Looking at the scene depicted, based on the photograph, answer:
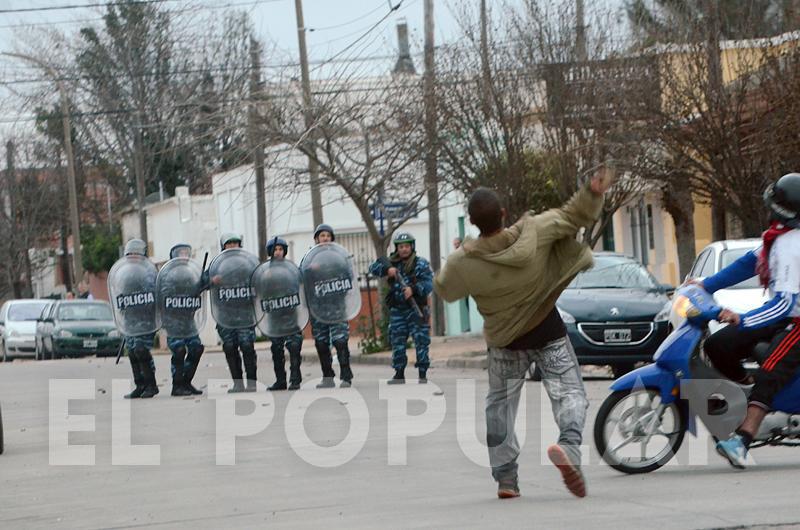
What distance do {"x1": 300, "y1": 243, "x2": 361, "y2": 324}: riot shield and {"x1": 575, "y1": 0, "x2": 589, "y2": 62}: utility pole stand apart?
7.87 m

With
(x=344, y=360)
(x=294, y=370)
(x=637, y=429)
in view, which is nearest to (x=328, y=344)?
(x=344, y=360)

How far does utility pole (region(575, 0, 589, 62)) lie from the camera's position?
26.3 m

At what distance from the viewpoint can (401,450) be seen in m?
11.9

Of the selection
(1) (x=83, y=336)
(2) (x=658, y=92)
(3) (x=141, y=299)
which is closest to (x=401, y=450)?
(3) (x=141, y=299)

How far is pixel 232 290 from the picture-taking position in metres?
20.0

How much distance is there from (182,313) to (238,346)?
0.81 metres

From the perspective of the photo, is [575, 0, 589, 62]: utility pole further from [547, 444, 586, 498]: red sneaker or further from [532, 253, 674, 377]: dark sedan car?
[547, 444, 586, 498]: red sneaker

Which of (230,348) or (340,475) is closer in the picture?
(340,475)

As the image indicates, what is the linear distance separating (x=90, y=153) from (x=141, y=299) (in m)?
41.7

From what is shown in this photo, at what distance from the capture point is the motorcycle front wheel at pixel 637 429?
9.78 metres

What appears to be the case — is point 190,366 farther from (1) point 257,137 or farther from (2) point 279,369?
(1) point 257,137

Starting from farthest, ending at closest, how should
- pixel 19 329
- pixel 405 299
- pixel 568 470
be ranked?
pixel 19 329 < pixel 405 299 < pixel 568 470

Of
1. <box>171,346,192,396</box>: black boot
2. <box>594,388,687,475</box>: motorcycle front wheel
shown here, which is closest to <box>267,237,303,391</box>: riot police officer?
<box>171,346,192,396</box>: black boot

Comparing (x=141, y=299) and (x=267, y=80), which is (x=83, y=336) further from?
(x=141, y=299)
